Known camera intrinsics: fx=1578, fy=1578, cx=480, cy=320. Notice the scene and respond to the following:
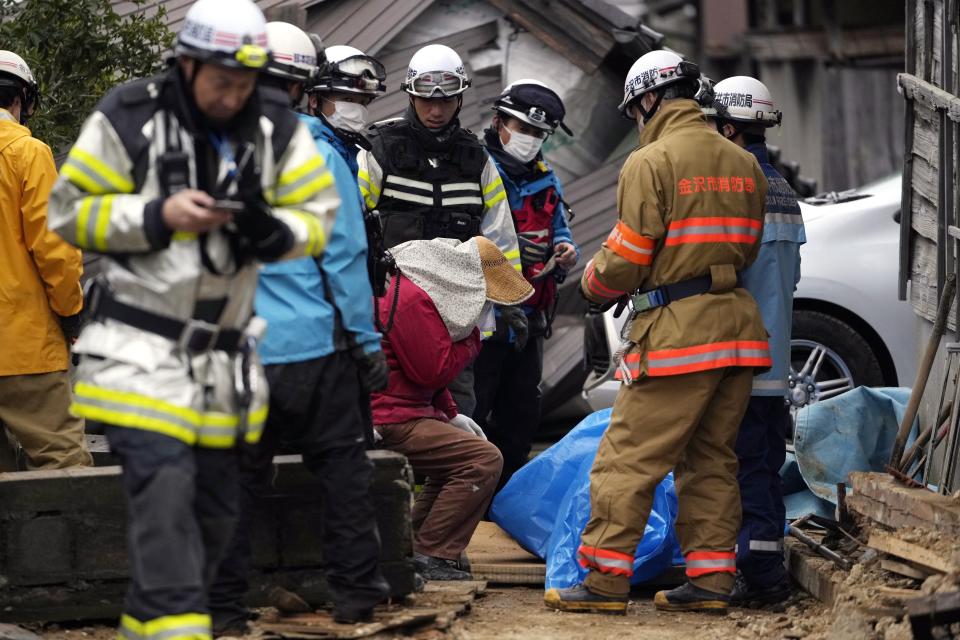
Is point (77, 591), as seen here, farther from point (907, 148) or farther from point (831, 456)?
point (907, 148)

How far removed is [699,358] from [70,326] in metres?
2.56

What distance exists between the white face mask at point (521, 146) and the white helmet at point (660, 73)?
1.64 m

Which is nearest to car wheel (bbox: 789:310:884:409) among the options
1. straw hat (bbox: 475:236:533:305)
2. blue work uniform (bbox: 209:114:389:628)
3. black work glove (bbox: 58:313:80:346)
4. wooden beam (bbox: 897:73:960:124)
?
wooden beam (bbox: 897:73:960:124)

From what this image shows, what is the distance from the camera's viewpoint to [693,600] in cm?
617

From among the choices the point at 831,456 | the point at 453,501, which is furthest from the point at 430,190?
the point at 831,456

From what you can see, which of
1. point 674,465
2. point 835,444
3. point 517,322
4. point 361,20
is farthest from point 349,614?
point 361,20

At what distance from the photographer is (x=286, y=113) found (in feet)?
15.1

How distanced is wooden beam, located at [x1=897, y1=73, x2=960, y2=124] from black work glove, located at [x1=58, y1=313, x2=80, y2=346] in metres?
3.78

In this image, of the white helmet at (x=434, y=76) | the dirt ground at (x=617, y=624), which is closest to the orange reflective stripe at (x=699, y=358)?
the dirt ground at (x=617, y=624)

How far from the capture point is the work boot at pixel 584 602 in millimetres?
6082

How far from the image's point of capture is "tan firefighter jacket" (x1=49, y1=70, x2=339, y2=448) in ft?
14.0

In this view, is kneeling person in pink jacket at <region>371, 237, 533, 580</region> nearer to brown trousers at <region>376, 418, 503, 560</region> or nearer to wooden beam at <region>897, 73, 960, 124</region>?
brown trousers at <region>376, 418, 503, 560</region>

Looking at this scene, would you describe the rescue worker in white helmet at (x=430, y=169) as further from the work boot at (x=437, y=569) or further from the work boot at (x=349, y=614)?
the work boot at (x=349, y=614)

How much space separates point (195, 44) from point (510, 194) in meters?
3.68
